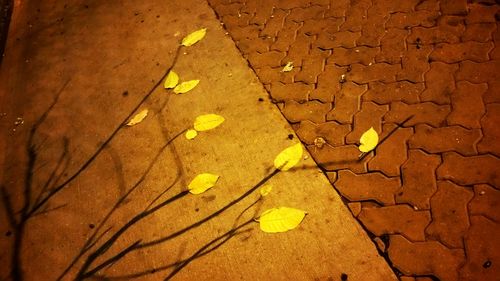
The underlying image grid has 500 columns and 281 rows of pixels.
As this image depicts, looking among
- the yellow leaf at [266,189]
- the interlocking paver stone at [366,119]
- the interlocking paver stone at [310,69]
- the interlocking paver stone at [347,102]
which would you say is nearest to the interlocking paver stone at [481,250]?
the interlocking paver stone at [366,119]

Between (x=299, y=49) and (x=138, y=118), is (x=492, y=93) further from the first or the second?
(x=138, y=118)

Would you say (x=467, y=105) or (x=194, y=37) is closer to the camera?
(x=467, y=105)

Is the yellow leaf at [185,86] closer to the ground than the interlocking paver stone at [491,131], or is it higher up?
higher up

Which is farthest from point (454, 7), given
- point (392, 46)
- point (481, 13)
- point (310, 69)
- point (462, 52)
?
point (310, 69)

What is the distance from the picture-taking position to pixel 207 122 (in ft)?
10.9

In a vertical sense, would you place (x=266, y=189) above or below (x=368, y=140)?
below

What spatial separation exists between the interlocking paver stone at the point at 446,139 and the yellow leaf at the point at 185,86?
7.23ft

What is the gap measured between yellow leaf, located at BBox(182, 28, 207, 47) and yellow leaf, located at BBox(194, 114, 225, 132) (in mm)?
1328

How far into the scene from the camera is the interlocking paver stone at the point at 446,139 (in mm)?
2568

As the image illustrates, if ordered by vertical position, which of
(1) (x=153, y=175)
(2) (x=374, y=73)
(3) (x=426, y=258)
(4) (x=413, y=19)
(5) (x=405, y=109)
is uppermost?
(4) (x=413, y=19)

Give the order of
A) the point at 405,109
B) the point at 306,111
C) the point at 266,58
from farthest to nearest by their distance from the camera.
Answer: the point at 266,58
the point at 306,111
the point at 405,109

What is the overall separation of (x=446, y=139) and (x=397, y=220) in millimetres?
790

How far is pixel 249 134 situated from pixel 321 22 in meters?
1.75

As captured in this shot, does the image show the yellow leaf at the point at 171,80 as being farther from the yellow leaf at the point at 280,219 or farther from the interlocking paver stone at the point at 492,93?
the interlocking paver stone at the point at 492,93
